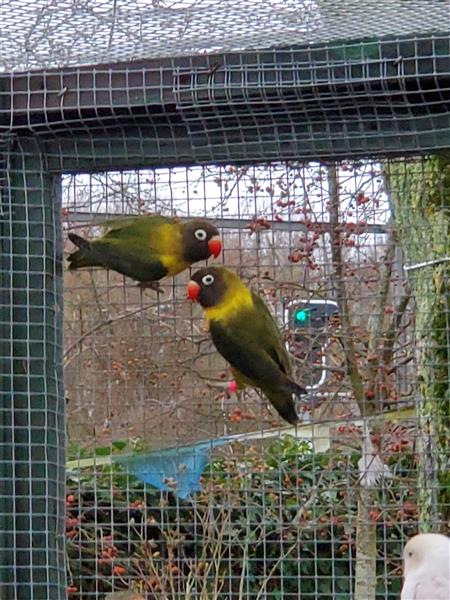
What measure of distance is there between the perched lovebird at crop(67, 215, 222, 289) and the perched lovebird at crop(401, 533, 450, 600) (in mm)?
654

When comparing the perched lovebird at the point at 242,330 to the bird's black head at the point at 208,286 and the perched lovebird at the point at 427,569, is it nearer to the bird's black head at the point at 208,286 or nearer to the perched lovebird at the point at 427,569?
the bird's black head at the point at 208,286

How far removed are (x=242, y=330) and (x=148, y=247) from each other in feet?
0.69

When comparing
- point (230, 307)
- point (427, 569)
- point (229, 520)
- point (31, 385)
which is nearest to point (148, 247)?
point (230, 307)

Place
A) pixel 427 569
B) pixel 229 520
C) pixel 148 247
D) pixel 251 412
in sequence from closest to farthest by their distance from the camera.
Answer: pixel 427 569, pixel 148 247, pixel 229 520, pixel 251 412

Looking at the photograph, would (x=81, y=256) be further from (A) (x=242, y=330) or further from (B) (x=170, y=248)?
(A) (x=242, y=330)

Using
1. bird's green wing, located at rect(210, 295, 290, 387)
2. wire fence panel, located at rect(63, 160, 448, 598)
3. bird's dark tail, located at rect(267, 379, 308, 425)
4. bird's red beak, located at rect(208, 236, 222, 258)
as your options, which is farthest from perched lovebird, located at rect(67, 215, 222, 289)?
wire fence panel, located at rect(63, 160, 448, 598)

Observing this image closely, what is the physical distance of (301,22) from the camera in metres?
1.53

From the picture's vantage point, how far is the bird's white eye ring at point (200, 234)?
1734mm

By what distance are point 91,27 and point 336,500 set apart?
72.2 inches

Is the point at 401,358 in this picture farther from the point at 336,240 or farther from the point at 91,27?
the point at 91,27

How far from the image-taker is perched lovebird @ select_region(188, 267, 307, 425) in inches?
69.7

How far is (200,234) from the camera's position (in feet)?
5.71

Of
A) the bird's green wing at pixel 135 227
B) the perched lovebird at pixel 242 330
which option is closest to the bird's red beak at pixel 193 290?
the perched lovebird at pixel 242 330

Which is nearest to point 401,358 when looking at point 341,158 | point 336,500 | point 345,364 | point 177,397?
point 345,364
